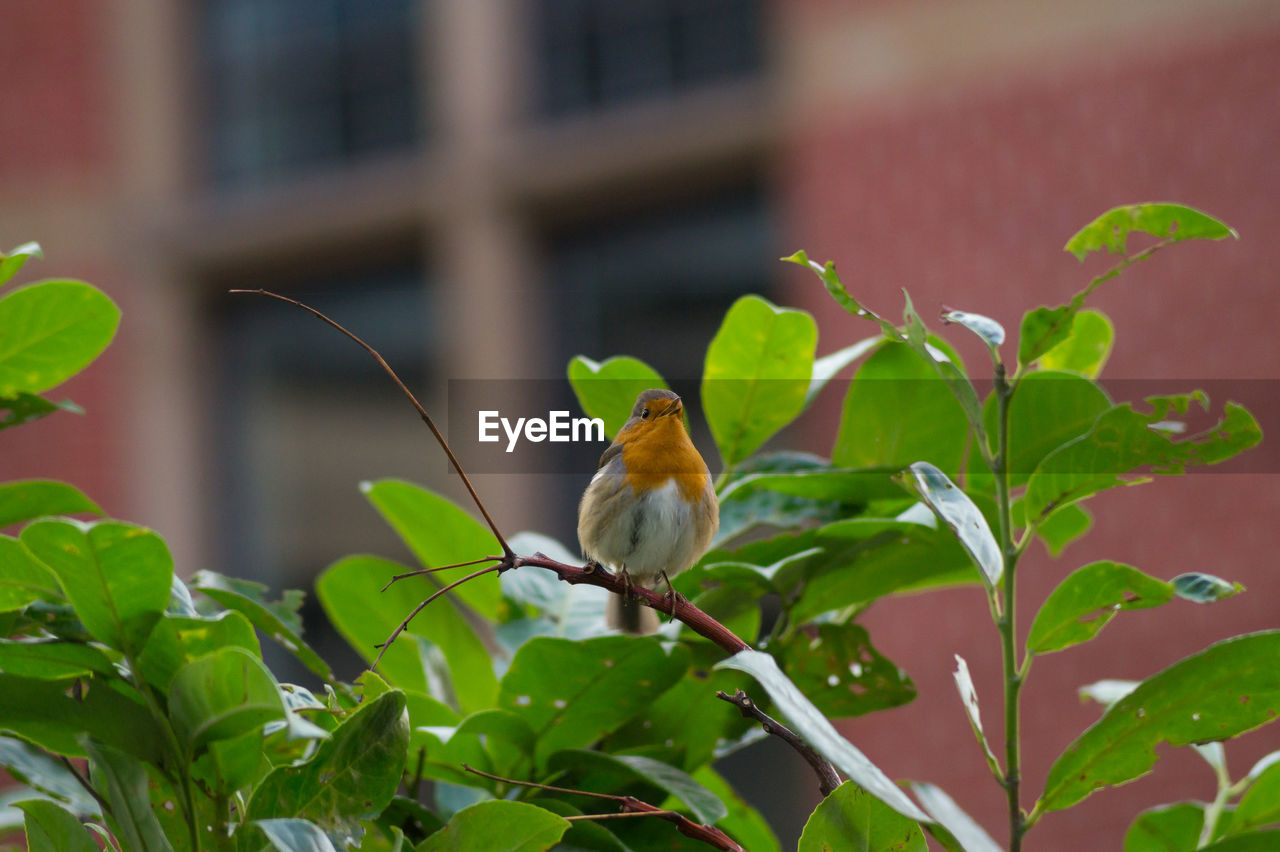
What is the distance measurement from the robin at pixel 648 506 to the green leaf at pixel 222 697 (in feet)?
0.54

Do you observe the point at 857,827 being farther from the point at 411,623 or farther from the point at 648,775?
the point at 411,623

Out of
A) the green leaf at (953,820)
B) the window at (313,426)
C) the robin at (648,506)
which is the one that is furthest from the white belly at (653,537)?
the window at (313,426)

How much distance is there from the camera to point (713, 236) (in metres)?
3.41

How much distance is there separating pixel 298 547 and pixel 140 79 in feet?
5.89

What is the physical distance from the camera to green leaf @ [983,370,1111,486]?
0.45m

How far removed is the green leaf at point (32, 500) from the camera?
1.53 ft

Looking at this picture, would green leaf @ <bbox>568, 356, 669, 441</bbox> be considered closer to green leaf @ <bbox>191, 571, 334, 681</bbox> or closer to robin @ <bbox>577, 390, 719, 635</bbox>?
robin @ <bbox>577, 390, 719, 635</bbox>

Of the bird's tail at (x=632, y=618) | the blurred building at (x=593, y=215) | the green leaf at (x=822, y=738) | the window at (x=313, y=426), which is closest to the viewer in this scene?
the green leaf at (x=822, y=738)

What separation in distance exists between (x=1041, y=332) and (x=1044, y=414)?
6 centimetres

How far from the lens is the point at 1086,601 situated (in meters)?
0.40

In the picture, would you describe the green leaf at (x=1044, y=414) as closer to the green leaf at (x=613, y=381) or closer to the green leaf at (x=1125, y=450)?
the green leaf at (x=1125, y=450)

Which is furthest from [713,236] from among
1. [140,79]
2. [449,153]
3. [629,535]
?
[629,535]

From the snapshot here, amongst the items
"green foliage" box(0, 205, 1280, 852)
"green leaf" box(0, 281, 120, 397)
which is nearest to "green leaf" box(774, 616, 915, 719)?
"green foliage" box(0, 205, 1280, 852)

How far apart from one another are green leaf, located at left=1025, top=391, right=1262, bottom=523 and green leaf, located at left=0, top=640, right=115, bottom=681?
12.6 inches
